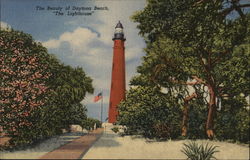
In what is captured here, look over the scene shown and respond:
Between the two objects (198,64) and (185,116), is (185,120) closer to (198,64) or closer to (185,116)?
(185,116)

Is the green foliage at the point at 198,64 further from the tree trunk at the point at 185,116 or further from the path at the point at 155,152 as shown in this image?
the path at the point at 155,152

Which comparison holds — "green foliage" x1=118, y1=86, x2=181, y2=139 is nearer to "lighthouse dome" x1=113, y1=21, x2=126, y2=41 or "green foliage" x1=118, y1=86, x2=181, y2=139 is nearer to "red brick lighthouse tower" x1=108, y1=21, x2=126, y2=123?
"red brick lighthouse tower" x1=108, y1=21, x2=126, y2=123

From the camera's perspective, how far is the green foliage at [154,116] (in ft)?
82.5

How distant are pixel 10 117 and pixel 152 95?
1218 centimetres

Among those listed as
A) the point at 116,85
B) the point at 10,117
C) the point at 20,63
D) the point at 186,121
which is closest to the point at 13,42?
the point at 20,63

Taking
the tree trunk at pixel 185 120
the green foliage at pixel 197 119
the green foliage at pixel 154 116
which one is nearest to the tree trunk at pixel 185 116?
the tree trunk at pixel 185 120

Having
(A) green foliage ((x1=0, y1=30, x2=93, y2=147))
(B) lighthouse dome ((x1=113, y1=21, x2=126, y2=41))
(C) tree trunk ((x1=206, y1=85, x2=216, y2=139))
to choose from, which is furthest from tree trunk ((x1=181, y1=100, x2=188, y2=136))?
(B) lighthouse dome ((x1=113, y1=21, x2=126, y2=41))

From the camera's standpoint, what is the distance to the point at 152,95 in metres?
27.9

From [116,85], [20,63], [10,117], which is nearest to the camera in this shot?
[10,117]

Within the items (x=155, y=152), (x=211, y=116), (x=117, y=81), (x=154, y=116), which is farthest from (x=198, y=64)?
(x=117, y=81)

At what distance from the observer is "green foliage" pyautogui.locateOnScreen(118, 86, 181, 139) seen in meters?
25.1

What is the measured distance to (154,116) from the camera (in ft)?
87.9

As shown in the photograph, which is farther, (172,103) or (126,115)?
(126,115)

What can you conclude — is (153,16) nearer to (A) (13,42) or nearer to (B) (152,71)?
(B) (152,71)
